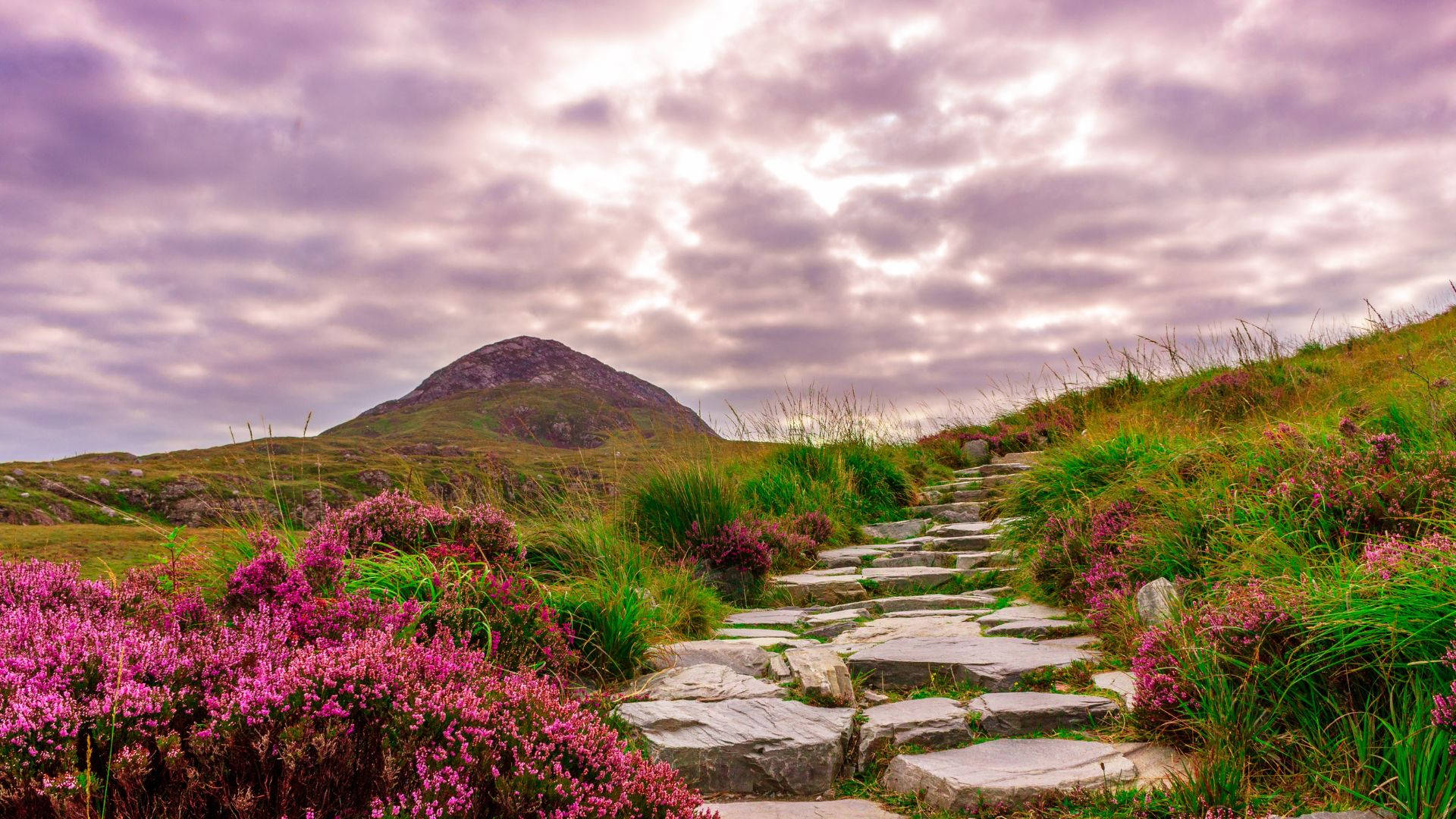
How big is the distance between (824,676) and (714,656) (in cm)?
102

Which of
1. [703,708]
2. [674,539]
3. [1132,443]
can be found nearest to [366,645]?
[703,708]

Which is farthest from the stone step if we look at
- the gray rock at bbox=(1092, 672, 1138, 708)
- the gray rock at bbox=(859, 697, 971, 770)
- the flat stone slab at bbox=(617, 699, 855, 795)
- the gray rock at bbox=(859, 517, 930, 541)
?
the flat stone slab at bbox=(617, 699, 855, 795)

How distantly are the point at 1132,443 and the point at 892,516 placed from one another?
4.15 m

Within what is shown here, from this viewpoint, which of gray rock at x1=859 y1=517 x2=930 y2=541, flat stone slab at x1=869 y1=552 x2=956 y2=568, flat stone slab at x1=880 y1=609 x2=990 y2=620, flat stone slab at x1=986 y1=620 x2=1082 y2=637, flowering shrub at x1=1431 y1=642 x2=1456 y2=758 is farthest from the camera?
gray rock at x1=859 y1=517 x2=930 y2=541

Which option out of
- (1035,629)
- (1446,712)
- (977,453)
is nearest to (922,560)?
(1035,629)

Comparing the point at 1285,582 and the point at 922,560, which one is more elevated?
the point at 1285,582

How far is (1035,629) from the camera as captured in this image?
5.60 metres

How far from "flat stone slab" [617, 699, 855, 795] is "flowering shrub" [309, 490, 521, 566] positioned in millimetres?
2228

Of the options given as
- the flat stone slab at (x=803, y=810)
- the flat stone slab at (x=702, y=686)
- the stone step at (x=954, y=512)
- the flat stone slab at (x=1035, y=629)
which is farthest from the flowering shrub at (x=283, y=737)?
the stone step at (x=954, y=512)

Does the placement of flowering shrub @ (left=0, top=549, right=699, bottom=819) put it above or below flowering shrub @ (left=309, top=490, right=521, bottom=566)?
below

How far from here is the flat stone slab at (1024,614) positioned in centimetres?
595

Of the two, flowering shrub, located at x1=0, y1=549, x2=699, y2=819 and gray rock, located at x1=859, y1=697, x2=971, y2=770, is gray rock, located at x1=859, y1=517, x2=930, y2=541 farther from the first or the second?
flowering shrub, located at x1=0, y1=549, x2=699, y2=819

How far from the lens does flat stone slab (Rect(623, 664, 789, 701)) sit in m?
4.36

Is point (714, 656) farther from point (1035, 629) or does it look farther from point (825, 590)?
point (825, 590)
